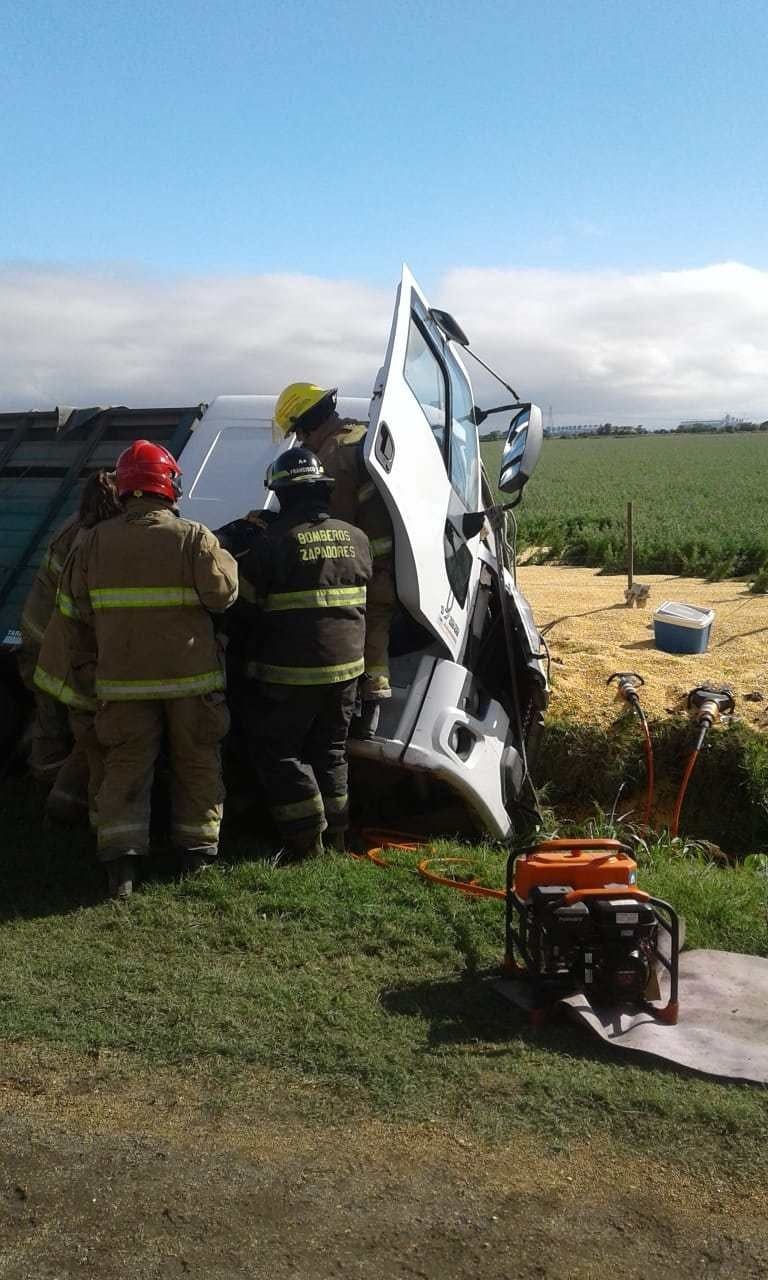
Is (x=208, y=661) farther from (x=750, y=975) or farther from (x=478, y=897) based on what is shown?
(x=750, y=975)

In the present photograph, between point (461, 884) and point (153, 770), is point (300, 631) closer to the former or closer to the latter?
point (153, 770)

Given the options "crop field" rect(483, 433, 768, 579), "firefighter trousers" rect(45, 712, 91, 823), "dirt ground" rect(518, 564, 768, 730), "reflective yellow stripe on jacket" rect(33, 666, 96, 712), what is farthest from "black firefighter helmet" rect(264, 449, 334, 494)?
"crop field" rect(483, 433, 768, 579)

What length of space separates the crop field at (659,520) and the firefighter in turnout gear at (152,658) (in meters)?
12.7

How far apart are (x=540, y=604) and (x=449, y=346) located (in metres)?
7.57

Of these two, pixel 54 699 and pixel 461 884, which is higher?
pixel 54 699

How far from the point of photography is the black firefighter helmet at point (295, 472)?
5.60 m

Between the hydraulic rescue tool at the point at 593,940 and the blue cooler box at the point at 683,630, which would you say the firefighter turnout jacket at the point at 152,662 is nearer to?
the hydraulic rescue tool at the point at 593,940

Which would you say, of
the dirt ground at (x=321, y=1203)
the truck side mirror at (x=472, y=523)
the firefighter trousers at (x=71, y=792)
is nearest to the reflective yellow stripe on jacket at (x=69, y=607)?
the firefighter trousers at (x=71, y=792)

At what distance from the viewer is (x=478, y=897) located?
17.4 ft

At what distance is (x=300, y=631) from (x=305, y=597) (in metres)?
0.17

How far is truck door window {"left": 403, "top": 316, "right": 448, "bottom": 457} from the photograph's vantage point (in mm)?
5949

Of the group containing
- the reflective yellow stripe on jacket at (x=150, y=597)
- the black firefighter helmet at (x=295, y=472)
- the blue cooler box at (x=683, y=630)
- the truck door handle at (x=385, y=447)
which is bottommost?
the blue cooler box at (x=683, y=630)

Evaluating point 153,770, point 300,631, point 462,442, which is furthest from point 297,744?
point 462,442

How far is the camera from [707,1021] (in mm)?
4223
